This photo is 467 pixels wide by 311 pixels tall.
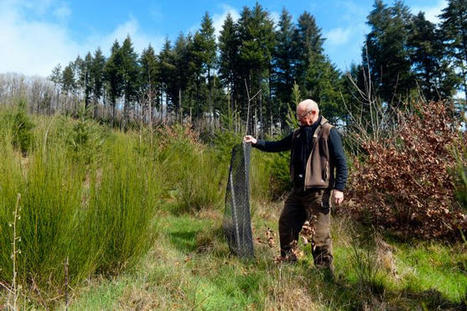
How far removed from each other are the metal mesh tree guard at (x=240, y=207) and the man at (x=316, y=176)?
0.47 m

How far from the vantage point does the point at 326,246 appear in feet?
10.1

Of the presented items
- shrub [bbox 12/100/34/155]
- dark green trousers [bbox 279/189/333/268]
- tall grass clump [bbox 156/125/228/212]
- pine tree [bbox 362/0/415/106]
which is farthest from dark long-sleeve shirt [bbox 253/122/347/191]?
pine tree [bbox 362/0/415/106]

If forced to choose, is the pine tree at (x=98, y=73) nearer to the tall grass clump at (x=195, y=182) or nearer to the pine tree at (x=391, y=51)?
the pine tree at (x=391, y=51)

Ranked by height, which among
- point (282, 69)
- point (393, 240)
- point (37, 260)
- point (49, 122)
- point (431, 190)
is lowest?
point (393, 240)

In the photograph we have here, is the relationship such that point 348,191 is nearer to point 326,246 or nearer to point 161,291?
point 326,246

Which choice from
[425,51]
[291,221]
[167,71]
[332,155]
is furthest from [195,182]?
[167,71]

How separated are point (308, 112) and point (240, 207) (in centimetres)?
135

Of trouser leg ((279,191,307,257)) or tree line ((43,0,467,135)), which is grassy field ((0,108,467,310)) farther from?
tree line ((43,0,467,135))

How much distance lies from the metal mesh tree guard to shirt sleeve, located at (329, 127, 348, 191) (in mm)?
963

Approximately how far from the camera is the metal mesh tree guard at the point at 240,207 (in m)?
3.33

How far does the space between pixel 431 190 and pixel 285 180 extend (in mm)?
3306

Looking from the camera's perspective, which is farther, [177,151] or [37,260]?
[177,151]

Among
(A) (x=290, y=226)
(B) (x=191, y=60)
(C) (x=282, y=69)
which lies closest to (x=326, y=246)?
(A) (x=290, y=226)

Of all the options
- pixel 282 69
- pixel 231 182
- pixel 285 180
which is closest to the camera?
pixel 231 182
